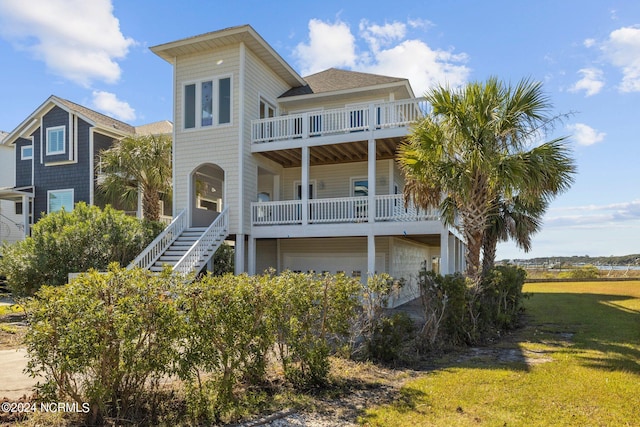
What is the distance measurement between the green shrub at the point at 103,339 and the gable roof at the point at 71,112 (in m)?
18.7

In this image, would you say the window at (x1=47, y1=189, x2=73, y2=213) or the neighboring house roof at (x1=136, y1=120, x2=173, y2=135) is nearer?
the window at (x1=47, y1=189, x2=73, y2=213)

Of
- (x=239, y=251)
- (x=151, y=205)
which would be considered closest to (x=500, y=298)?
(x=239, y=251)

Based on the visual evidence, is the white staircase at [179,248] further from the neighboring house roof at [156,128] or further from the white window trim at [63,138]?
the white window trim at [63,138]

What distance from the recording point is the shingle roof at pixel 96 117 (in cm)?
2038

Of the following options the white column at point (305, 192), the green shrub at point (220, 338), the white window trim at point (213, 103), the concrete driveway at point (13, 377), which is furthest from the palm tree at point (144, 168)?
the green shrub at point (220, 338)

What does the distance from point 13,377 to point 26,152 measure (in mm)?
21187

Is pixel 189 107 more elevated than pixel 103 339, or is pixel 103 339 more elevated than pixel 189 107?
pixel 189 107

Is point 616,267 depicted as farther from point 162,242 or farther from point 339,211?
point 162,242

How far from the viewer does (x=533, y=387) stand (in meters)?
5.91

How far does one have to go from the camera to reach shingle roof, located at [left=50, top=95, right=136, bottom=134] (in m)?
20.4

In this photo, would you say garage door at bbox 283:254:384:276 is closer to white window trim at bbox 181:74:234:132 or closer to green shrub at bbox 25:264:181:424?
white window trim at bbox 181:74:234:132

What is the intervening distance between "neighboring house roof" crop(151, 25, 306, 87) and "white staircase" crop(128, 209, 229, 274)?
604 cm

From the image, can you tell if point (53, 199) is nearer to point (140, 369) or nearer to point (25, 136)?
point (25, 136)

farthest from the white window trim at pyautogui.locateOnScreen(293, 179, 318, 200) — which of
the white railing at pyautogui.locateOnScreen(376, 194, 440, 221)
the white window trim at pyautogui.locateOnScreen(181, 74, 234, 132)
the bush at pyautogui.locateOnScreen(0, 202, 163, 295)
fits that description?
the bush at pyautogui.locateOnScreen(0, 202, 163, 295)
